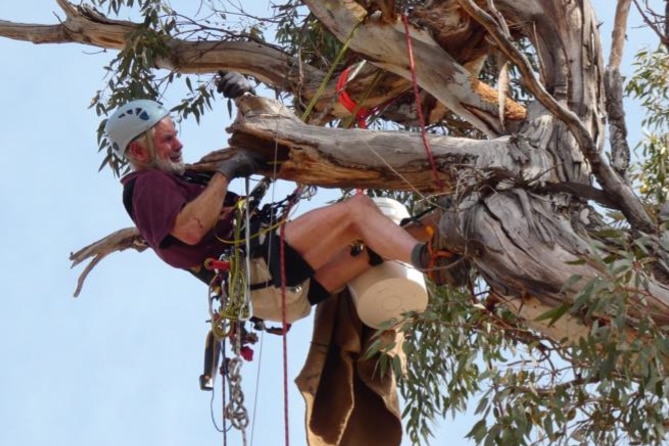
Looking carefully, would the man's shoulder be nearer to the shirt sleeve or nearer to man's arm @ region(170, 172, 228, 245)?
the shirt sleeve

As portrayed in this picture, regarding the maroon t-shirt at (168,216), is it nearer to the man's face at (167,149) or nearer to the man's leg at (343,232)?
the man's face at (167,149)

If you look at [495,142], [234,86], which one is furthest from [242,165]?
[495,142]

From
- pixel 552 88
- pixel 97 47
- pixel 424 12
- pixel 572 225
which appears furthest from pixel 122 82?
pixel 572 225

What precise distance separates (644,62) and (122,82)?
9.94 feet

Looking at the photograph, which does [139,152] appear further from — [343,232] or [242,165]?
[343,232]

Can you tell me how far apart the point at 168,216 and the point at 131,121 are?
22.8 inches

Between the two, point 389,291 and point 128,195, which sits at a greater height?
point 128,195

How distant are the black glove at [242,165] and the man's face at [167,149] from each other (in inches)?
18.1

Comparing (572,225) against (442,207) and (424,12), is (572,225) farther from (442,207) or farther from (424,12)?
(424,12)

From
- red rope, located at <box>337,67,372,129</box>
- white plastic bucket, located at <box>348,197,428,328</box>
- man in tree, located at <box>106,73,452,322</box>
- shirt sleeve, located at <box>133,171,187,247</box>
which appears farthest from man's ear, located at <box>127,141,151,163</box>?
red rope, located at <box>337,67,372,129</box>

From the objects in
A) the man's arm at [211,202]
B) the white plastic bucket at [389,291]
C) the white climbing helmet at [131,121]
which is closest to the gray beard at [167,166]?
the white climbing helmet at [131,121]

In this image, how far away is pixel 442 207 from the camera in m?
5.57

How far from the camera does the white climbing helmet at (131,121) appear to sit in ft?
21.0

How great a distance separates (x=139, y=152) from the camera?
6.37m
